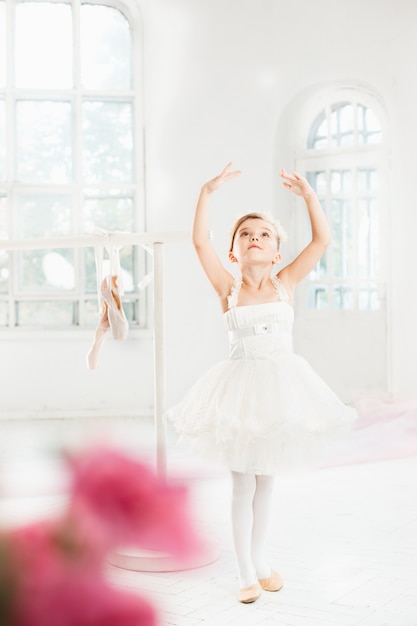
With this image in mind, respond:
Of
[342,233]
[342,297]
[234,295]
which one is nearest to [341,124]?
[342,233]

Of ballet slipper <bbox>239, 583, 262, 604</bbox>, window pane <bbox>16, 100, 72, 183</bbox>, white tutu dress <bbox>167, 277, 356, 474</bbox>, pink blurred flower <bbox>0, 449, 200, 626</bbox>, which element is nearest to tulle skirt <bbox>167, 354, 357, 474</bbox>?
white tutu dress <bbox>167, 277, 356, 474</bbox>

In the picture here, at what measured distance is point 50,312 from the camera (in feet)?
19.9

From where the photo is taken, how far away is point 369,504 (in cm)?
339

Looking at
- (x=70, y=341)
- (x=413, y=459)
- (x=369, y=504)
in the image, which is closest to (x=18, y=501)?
(x=369, y=504)

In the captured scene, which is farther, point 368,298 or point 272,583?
point 368,298

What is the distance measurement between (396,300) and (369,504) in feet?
8.17

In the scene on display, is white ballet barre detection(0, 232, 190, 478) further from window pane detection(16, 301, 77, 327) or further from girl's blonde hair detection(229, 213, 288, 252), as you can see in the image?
window pane detection(16, 301, 77, 327)

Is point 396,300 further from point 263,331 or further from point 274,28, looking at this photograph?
point 263,331

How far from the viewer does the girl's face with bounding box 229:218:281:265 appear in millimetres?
2377

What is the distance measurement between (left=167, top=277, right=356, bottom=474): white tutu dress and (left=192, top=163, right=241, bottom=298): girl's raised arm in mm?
48

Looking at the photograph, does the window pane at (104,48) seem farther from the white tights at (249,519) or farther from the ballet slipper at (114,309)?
the white tights at (249,519)

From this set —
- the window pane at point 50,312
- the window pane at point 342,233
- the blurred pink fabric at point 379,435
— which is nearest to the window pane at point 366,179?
the window pane at point 342,233

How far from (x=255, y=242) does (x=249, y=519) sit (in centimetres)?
74

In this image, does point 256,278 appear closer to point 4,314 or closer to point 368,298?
point 368,298
